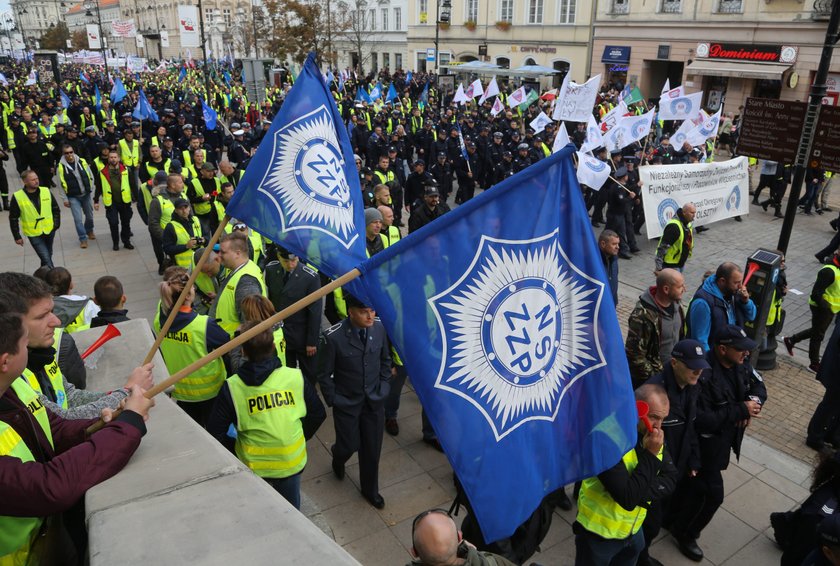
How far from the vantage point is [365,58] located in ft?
202

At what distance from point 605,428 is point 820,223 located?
50.7ft

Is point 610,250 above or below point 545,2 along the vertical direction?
below

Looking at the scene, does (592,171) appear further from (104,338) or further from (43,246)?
(43,246)

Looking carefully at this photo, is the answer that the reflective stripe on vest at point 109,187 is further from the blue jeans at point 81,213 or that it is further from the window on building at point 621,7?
the window on building at point 621,7

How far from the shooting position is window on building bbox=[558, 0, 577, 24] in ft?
132

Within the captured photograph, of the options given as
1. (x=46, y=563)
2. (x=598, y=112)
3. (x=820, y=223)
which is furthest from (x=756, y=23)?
(x=46, y=563)

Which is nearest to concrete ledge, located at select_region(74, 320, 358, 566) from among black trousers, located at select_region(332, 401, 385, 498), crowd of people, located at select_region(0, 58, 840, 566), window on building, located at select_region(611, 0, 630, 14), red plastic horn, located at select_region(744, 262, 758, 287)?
crowd of people, located at select_region(0, 58, 840, 566)

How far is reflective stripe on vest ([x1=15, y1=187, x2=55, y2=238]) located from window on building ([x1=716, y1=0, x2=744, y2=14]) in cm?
3395

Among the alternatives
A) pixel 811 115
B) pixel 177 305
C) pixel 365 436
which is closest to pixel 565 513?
pixel 365 436

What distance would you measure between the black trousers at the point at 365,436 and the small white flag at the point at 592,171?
8.06m

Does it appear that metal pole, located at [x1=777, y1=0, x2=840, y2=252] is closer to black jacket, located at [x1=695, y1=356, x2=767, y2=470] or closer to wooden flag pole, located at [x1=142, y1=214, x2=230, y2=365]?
black jacket, located at [x1=695, y1=356, x2=767, y2=470]

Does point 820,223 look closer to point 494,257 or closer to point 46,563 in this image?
point 494,257

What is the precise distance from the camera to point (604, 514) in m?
3.40

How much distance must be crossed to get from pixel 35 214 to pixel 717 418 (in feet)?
32.4
